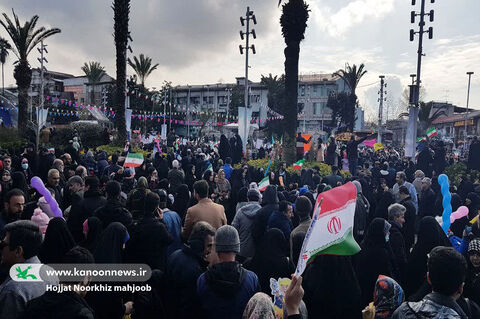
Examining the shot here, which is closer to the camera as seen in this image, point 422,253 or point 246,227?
point 422,253

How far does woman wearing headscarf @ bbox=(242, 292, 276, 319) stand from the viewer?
228 centimetres

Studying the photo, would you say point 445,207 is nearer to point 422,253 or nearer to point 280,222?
point 422,253

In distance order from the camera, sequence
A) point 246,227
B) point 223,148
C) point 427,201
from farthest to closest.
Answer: point 223,148 < point 427,201 < point 246,227

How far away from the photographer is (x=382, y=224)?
4.24m

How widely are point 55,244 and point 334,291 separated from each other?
2.93 meters

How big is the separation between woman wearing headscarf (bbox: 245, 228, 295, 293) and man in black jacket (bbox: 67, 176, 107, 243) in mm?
2459

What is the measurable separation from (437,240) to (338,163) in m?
13.9

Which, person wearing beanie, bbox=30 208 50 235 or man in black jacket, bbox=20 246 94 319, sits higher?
man in black jacket, bbox=20 246 94 319

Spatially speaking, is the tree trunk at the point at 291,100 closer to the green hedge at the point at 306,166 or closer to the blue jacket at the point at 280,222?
the green hedge at the point at 306,166

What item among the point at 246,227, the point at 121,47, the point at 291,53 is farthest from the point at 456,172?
the point at 121,47

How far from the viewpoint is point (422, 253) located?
462 centimetres

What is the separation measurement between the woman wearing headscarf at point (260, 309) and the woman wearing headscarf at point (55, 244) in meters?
2.50

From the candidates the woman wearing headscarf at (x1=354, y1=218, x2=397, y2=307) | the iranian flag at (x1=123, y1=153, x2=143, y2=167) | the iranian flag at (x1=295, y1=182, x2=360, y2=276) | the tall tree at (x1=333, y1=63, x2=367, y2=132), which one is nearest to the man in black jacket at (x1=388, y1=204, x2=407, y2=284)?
the woman wearing headscarf at (x1=354, y1=218, x2=397, y2=307)

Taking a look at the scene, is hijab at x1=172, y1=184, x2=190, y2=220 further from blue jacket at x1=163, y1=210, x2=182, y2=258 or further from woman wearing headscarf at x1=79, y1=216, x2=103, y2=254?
woman wearing headscarf at x1=79, y1=216, x2=103, y2=254
